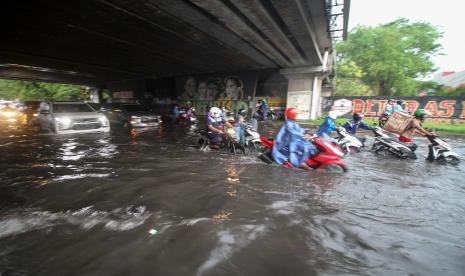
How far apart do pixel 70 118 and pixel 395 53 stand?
36.9 meters

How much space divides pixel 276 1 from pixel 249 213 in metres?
9.33

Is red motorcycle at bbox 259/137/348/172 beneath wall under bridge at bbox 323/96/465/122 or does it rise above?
beneath

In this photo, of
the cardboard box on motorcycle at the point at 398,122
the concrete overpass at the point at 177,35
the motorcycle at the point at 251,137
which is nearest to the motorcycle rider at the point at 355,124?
the cardboard box on motorcycle at the point at 398,122

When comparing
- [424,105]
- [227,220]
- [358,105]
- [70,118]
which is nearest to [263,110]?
[358,105]

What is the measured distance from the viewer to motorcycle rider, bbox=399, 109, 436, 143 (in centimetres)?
806

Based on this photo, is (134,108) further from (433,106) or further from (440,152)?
(433,106)

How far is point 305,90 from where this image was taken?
2417 cm

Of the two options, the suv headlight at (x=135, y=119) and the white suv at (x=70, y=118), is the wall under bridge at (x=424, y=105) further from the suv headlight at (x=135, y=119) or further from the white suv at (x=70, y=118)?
the white suv at (x=70, y=118)

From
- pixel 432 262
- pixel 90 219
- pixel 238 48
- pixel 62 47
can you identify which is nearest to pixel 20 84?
pixel 62 47

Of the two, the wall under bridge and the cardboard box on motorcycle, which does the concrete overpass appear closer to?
the wall under bridge

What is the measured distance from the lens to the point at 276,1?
10547 millimetres

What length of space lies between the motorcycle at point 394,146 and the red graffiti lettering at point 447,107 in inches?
583

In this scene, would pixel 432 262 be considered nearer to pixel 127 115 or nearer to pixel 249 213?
pixel 249 213

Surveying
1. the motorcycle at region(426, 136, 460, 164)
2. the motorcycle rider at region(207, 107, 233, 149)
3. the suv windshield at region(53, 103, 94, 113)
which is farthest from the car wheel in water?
the suv windshield at region(53, 103, 94, 113)
